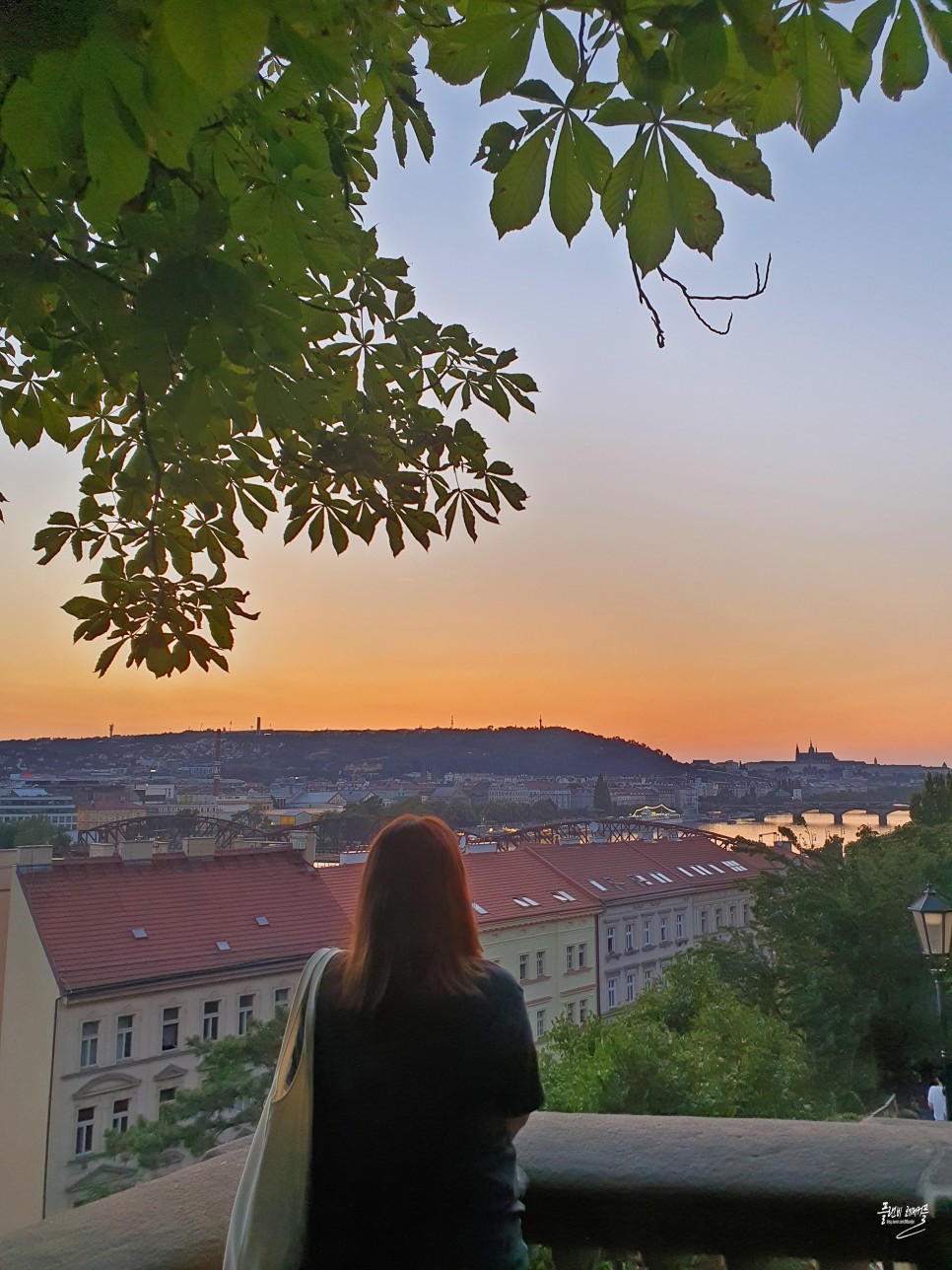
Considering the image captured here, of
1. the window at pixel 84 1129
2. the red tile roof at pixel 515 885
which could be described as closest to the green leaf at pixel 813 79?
the red tile roof at pixel 515 885

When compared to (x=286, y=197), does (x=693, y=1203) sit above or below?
below

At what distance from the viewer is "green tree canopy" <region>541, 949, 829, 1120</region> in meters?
2.03

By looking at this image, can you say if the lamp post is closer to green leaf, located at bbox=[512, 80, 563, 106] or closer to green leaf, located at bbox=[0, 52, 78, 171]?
green leaf, located at bbox=[512, 80, 563, 106]

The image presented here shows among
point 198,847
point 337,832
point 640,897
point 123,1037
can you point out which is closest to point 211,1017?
point 123,1037

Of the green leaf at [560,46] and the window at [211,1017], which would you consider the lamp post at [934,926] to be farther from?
the green leaf at [560,46]

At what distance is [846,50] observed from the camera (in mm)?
454

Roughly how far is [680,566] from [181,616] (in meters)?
2.32

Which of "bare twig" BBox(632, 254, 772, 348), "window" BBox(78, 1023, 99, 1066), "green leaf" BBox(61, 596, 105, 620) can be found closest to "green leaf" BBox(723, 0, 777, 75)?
"bare twig" BBox(632, 254, 772, 348)

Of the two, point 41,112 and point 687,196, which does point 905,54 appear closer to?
point 687,196

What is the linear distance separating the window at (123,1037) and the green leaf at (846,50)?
9.22 ft

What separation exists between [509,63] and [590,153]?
0.06 meters

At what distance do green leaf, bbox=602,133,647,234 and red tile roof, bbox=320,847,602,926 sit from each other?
1.76 m

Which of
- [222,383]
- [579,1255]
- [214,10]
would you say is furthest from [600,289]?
[579,1255]

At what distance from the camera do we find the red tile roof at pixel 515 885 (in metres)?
2.35
